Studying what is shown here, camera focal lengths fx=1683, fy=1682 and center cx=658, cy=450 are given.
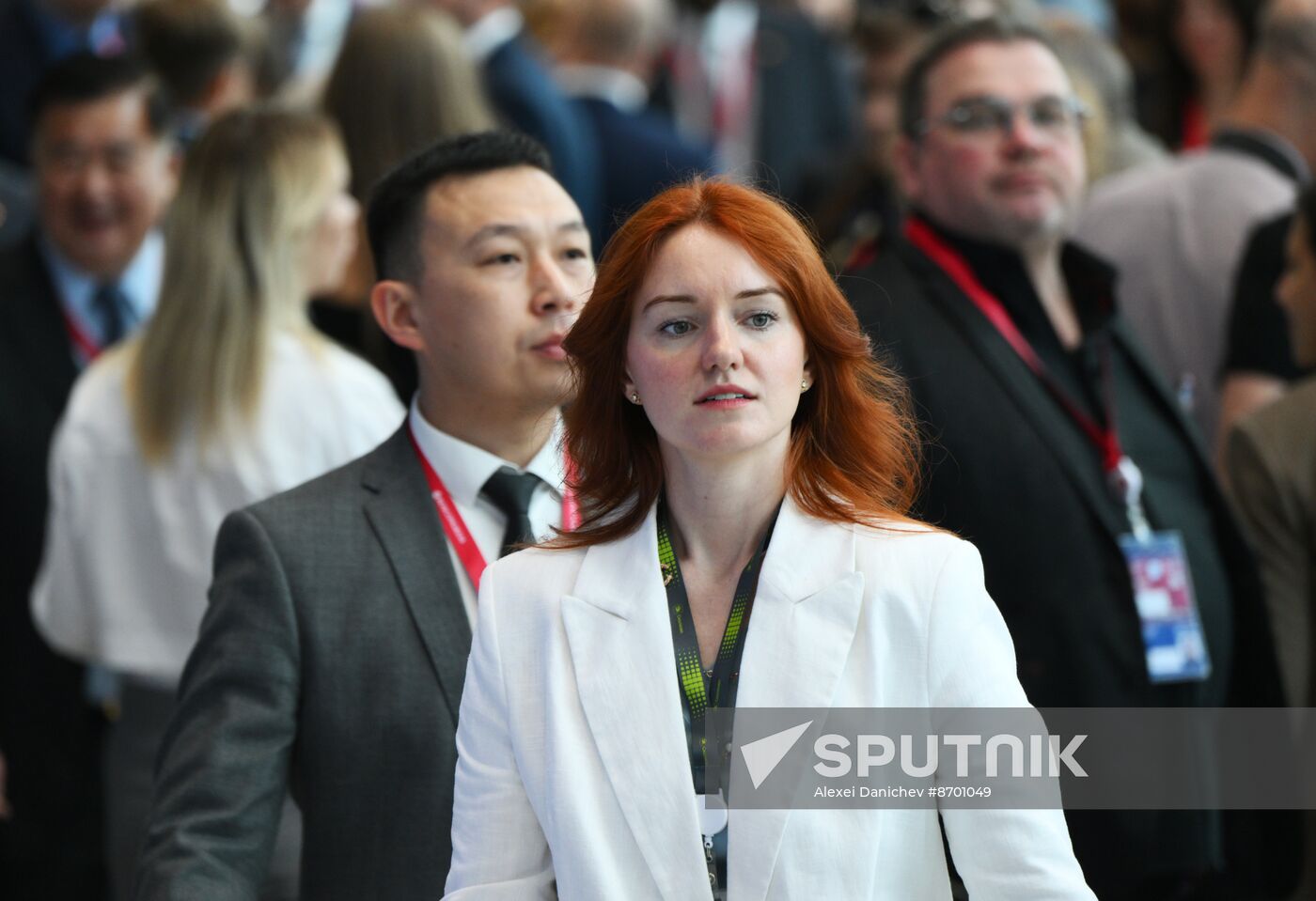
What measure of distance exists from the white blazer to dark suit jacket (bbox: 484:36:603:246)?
2.98 m

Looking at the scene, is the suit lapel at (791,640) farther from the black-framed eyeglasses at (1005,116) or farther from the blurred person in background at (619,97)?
the blurred person in background at (619,97)

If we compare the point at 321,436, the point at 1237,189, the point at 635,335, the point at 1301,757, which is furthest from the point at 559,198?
the point at 1237,189

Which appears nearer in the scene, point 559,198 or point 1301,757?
point 559,198

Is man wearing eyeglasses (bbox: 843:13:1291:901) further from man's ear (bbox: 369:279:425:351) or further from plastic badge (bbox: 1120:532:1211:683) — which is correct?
man's ear (bbox: 369:279:425:351)

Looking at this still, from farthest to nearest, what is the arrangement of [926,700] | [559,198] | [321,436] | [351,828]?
[321,436], [559,198], [351,828], [926,700]

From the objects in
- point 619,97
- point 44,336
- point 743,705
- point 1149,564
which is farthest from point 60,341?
point 743,705

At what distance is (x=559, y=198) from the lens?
2.71 metres

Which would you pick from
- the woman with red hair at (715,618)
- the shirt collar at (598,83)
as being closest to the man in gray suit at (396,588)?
the woman with red hair at (715,618)

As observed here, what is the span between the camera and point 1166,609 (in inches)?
125

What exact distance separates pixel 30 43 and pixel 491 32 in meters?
1.85

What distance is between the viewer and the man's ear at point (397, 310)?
2.78 m

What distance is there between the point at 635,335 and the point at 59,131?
2.97 m

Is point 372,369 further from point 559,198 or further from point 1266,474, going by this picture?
point 1266,474

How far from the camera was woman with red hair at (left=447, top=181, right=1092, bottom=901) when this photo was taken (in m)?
1.92
